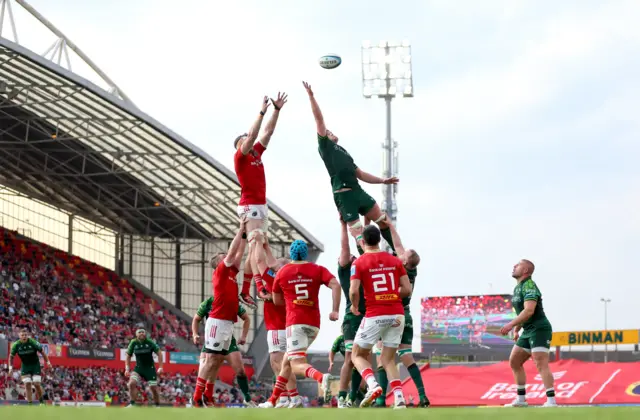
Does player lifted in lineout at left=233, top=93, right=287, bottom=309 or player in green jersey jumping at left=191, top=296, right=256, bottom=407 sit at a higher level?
player lifted in lineout at left=233, top=93, right=287, bottom=309

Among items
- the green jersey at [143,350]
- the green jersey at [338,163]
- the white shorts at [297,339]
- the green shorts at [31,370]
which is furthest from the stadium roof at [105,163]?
the white shorts at [297,339]

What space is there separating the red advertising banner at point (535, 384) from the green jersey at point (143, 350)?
10.6 m

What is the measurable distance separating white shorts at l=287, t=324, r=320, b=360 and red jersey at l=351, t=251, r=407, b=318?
1.05 meters

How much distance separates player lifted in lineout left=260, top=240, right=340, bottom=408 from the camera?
12523mm

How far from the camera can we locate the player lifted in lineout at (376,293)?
1182cm

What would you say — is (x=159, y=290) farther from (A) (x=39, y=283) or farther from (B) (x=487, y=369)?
(B) (x=487, y=369)

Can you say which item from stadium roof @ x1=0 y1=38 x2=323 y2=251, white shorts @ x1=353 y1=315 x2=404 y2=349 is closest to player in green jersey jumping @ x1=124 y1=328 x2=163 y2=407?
white shorts @ x1=353 y1=315 x2=404 y2=349

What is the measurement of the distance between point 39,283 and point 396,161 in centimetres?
2042

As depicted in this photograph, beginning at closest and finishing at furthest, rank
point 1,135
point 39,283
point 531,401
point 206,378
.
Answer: point 206,378
point 531,401
point 1,135
point 39,283

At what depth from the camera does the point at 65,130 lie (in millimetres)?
48438

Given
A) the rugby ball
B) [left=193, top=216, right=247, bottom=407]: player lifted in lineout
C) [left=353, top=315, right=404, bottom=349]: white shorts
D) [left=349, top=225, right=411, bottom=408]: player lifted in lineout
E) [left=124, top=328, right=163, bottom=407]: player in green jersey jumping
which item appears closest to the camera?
[left=349, top=225, right=411, bottom=408]: player lifted in lineout

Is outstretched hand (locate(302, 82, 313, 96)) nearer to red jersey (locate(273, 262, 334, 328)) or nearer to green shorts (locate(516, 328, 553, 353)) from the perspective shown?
red jersey (locate(273, 262, 334, 328))

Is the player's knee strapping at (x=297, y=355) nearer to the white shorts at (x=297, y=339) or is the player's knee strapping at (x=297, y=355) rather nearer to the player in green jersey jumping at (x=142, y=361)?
the white shorts at (x=297, y=339)

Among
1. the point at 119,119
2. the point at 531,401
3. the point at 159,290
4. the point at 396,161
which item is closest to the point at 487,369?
the point at 531,401
